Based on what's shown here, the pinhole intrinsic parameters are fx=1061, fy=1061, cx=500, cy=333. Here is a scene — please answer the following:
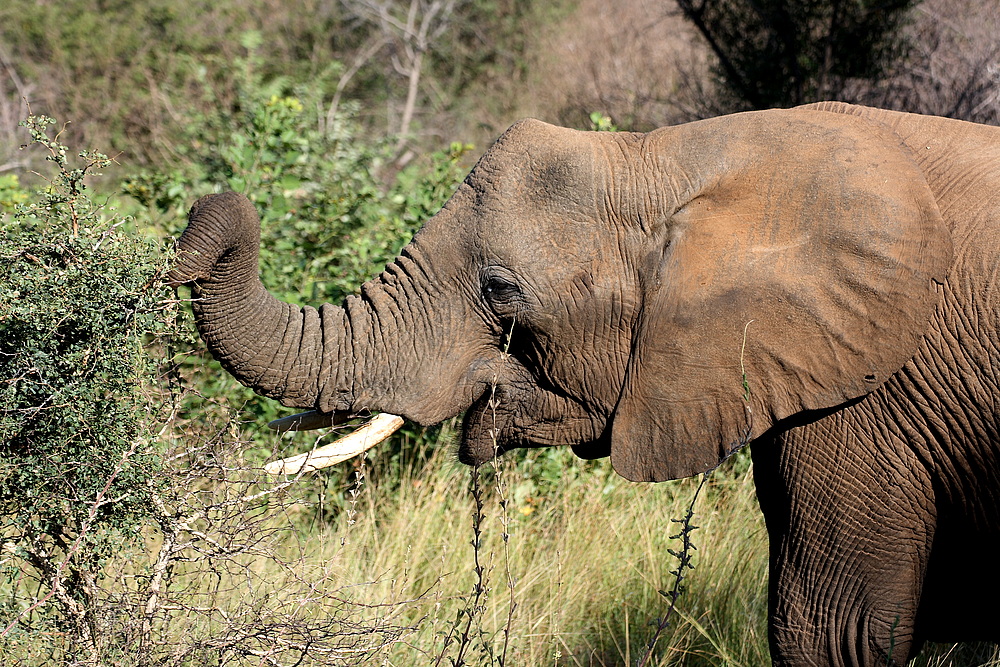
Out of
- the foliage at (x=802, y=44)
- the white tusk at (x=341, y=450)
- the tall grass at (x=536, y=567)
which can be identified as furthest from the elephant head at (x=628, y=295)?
the foliage at (x=802, y=44)

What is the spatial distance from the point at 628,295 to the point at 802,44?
21.9 ft

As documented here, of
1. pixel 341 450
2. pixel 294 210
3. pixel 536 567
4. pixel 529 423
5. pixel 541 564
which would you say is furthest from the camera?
pixel 294 210

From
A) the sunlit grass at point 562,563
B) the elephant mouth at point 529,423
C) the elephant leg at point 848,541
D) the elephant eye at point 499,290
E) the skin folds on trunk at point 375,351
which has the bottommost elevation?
the sunlit grass at point 562,563

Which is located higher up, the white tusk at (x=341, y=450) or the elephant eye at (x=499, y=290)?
the elephant eye at (x=499, y=290)

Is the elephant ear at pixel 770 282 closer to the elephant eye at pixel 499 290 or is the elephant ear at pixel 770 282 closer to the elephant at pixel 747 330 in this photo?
the elephant at pixel 747 330

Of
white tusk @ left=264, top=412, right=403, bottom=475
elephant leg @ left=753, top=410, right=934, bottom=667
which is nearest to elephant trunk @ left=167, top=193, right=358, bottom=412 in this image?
white tusk @ left=264, top=412, right=403, bottom=475

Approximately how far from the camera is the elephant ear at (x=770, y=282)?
3.01 meters

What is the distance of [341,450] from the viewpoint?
3369 millimetres

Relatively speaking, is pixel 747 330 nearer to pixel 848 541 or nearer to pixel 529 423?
pixel 848 541

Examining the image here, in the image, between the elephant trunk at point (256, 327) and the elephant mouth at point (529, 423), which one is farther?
the elephant mouth at point (529, 423)

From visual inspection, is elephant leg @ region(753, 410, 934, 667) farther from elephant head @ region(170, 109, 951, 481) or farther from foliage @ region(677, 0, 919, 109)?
foliage @ region(677, 0, 919, 109)

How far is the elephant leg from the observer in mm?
3084

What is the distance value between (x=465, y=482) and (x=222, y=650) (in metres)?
2.56

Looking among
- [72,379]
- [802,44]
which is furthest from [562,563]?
[802,44]
